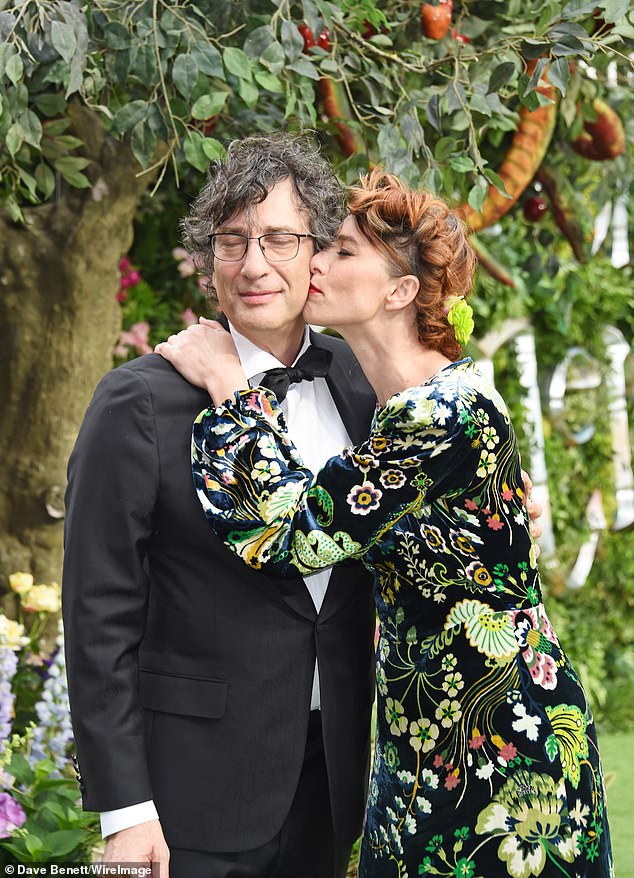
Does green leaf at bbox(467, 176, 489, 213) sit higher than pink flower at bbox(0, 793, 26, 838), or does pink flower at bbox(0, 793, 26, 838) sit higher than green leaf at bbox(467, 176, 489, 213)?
green leaf at bbox(467, 176, 489, 213)

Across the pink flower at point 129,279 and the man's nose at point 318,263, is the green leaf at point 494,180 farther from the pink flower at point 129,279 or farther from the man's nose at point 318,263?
the pink flower at point 129,279

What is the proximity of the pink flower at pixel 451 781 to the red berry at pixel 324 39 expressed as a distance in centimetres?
177

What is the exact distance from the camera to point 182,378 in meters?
2.15

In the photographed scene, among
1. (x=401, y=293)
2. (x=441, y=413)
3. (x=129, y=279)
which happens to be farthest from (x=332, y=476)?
(x=129, y=279)

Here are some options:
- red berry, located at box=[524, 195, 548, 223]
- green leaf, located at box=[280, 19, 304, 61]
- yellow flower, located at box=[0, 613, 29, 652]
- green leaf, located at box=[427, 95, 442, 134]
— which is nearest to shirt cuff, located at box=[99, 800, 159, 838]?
yellow flower, located at box=[0, 613, 29, 652]

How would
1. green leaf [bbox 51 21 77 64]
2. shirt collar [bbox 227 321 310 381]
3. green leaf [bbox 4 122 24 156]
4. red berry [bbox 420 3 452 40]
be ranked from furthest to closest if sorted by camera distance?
red berry [bbox 420 3 452 40], green leaf [bbox 4 122 24 156], green leaf [bbox 51 21 77 64], shirt collar [bbox 227 321 310 381]

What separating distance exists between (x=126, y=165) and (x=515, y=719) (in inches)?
94.2

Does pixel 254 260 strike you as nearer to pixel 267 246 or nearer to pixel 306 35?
pixel 267 246

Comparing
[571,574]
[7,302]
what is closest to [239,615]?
[7,302]

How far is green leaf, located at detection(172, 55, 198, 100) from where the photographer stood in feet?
8.39

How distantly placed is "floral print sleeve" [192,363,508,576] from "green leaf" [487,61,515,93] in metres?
1.10

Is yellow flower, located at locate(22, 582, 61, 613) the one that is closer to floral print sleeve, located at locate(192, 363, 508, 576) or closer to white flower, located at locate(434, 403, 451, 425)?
floral print sleeve, located at locate(192, 363, 508, 576)

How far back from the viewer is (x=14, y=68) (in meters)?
2.38

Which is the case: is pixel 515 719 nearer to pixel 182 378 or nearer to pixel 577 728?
pixel 577 728
